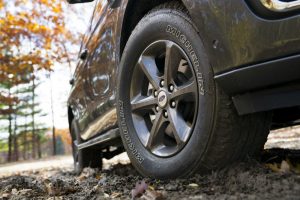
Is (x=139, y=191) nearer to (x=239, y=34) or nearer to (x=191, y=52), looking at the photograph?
(x=191, y=52)

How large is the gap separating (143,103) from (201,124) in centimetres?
64

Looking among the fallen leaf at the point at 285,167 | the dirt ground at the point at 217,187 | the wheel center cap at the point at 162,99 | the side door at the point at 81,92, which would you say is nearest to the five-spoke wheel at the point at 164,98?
the wheel center cap at the point at 162,99

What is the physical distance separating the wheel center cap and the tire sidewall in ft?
1.03

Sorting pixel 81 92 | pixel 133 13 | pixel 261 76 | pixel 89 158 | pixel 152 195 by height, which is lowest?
pixel 152 195

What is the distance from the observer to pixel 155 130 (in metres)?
2.68

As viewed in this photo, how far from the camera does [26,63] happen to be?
18.9 metres

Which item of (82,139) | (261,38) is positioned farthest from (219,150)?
(82,139)

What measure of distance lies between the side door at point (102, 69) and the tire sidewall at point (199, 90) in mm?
334

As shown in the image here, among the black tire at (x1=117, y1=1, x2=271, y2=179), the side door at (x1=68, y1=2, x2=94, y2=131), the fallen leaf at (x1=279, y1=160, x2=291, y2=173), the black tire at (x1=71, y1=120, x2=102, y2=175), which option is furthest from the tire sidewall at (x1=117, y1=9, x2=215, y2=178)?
the black tire at (x1=71, y1=120, x2=102, y2=175)

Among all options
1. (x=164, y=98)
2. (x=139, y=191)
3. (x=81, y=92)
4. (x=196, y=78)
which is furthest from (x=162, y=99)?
(x=81, y=92)

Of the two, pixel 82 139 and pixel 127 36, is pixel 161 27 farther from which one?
pixel 82 139

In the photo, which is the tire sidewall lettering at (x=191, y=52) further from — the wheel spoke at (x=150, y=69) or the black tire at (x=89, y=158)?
the black tire at (x=89, y=158)

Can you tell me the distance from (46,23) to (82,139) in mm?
15464

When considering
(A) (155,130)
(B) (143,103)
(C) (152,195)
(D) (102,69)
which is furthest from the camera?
(D) (102,69)
